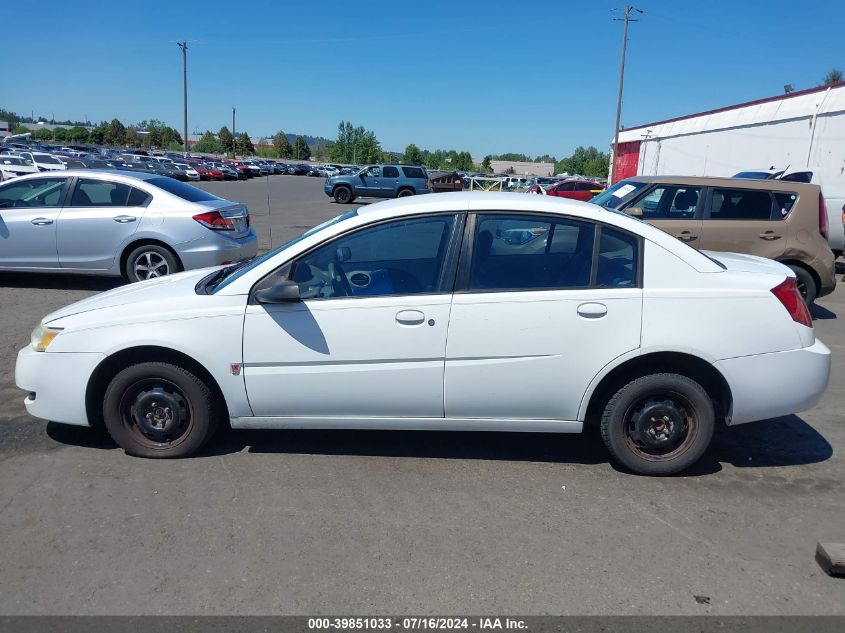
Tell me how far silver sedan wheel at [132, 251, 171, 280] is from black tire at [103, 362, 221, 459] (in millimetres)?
4911

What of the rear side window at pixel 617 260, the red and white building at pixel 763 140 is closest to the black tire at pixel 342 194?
the red and white building at pixel 763 140

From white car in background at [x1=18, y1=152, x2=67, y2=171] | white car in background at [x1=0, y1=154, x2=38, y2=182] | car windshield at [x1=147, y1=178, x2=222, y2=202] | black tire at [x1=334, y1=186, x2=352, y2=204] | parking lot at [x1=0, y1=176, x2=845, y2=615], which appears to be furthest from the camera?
white car in background at [x1=18, y1=152, x2=67, y2=171]

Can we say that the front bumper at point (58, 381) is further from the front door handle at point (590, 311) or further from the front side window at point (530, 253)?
the front door handle at point (590, 311)

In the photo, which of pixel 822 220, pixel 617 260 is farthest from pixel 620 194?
pixel 617 260

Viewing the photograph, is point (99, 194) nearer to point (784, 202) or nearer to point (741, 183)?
point (741, 183)

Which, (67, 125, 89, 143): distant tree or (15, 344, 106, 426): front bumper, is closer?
(15, 344, 106, 426): front bumper

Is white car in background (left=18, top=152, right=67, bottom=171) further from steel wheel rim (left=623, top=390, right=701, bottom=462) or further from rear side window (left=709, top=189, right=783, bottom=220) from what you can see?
steel wheel rim (left=623, top=390, right=701, bottom=462)

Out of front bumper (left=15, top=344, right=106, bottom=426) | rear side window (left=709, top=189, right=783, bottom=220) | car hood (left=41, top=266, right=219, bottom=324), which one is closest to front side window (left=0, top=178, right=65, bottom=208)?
car hood (left=41, top=266, right=219, bottom=324)

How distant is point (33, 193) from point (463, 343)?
752 cm

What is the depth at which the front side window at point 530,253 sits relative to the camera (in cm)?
409

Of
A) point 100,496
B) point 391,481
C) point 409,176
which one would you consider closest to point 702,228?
point 391,481

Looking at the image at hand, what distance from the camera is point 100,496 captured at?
3854 millimetres

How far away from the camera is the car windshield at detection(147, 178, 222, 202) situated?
904 cm

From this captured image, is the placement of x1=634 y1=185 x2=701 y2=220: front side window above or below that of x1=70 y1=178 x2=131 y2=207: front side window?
above
